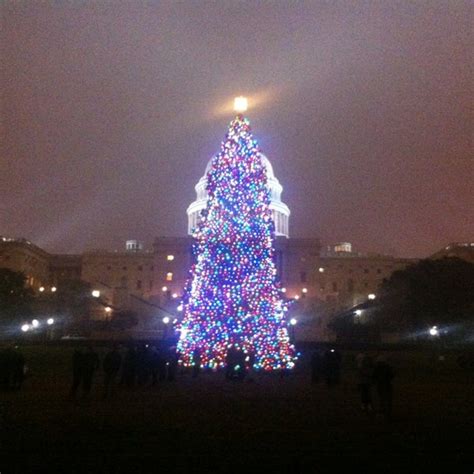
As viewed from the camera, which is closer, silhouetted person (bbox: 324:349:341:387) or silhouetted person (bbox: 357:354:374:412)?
silhouetted person (bbox: 357:354:374:412)

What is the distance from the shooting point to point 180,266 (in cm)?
11788

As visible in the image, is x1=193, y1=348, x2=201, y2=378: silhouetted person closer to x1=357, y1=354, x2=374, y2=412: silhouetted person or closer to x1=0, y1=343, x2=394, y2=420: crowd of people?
x1=0, y1=343, x2=394, y2=420: crowd of people

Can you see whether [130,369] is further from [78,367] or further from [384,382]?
[384,382]

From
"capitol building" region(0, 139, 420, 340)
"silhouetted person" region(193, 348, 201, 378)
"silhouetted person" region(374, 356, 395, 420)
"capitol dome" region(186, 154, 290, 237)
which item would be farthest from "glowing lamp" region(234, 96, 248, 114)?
"capitol dome" region(186, 154, 290, 237)

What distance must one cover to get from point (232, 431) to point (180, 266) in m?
104

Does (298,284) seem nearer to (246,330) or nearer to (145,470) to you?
(246,330)

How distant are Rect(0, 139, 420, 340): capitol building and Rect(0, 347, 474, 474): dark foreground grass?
268ft

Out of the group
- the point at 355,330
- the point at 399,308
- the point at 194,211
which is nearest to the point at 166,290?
the point at 194,211

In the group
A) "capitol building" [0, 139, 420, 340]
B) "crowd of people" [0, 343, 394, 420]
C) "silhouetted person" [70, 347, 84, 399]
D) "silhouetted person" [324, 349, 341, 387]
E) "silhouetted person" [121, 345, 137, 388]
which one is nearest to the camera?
"crowd of people" [0, 343, 394, 420]

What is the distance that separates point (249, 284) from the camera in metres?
30.0

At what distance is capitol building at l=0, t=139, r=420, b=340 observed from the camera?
11162cm

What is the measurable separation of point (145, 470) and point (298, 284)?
347ft

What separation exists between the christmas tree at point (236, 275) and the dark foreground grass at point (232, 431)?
15.3 ft

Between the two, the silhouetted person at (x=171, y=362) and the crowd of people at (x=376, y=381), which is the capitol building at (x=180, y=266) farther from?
the crowd of people at (x=376, y=381)
